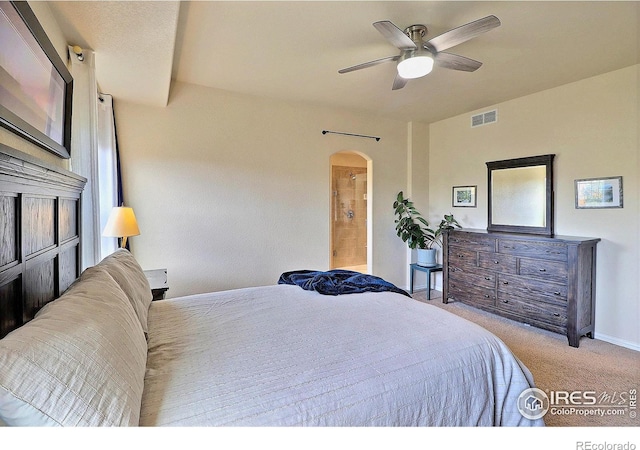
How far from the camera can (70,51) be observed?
1.97m

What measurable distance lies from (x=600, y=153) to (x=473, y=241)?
4.84 ft

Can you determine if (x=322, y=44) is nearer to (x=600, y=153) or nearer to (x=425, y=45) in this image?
(x=425, y=45)

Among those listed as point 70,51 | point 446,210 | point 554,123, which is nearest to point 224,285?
point 70,51

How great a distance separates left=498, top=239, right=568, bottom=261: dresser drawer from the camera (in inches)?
116

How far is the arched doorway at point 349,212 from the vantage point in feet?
20.0

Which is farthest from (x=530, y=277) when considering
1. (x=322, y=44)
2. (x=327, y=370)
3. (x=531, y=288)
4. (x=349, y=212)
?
(x=349, y=212)

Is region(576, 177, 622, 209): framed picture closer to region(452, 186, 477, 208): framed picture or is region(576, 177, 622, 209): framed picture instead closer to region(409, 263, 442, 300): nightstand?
region(452, 186, 477, 208): framed picture

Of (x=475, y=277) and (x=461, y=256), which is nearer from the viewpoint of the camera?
(x=475, y=277)

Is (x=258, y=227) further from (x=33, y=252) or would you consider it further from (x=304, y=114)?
(x=33, y=252)

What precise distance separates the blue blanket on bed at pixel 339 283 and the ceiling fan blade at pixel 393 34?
1717 millimetres

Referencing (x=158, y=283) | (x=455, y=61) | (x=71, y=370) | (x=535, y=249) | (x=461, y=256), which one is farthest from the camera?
(x=461, y=256)

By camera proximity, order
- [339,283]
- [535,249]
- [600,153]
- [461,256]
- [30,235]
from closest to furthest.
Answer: [30,235], [339,283], [600,153], [535,249], [461,256]

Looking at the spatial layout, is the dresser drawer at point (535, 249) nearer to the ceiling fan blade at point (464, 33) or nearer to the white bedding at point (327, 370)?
the white bedding at point (327, 370)

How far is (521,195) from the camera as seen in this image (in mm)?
3594
